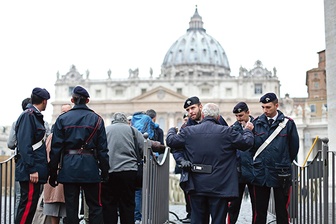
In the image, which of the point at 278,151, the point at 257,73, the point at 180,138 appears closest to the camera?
the point at 180,138

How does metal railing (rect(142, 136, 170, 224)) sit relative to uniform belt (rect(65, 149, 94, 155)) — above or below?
below

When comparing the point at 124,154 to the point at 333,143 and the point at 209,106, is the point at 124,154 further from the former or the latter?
the point at 333,143

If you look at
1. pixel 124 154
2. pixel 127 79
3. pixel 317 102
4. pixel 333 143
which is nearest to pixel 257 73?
pixel 317 102

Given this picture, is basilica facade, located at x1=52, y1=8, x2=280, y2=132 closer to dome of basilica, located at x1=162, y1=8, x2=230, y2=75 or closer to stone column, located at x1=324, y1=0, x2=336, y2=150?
dome of basilica, located at x1=162, y1=8, x2=230, y2=75

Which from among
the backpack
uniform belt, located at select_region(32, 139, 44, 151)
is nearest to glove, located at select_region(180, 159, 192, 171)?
uniform belt, located at select_region(32, 139, 44, 151)

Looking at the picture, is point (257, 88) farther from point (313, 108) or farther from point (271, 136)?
point (271, 136)

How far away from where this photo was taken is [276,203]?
264 inches

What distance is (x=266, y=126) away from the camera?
6715mm

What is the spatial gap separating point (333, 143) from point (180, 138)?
6.12 metres

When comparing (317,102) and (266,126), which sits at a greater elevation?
(317,102)

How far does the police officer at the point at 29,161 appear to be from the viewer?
6109 millimetres

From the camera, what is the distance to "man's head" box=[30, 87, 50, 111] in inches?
253

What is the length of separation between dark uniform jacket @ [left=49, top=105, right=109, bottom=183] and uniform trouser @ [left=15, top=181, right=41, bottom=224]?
310 millimetres

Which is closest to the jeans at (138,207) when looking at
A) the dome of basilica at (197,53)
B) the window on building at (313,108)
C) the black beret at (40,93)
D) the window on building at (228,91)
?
the black beret at (40,93)
